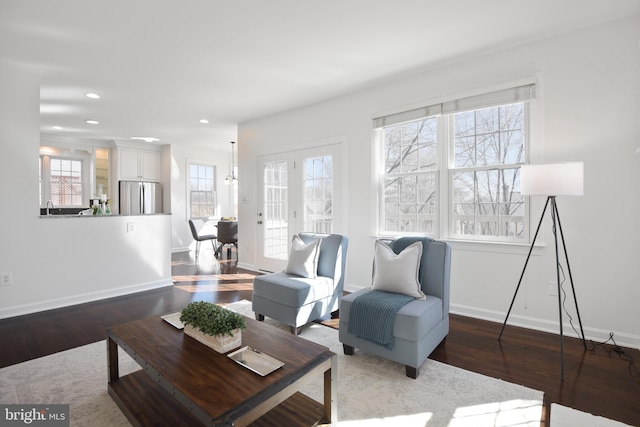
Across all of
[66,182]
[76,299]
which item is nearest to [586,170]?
[76,299]

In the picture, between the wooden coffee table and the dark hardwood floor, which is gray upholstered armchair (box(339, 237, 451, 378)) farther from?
the wooden coffee table

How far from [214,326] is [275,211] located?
3.80m

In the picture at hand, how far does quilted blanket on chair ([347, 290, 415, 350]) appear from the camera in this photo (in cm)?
232

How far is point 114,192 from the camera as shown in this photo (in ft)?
25.2

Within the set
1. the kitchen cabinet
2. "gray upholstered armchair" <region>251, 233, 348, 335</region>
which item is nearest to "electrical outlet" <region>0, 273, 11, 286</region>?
"gray upholstered armchair" <region>251, 233, 348, 335</region>

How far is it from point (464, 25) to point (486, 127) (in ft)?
3.49

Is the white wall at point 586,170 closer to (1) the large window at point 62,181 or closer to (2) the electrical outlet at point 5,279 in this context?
(2) the electrical outlet at point 5,279

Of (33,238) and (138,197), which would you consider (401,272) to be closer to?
(33,238)

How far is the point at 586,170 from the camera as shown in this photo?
288cm

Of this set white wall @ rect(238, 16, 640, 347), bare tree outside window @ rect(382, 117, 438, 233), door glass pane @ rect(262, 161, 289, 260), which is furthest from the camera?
door glass pane @ rect(262, 161, 289, 260)

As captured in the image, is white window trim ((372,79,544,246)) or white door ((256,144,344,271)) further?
white door ((256,144,344,271))

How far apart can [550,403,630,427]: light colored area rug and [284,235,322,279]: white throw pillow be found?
207 centimetres

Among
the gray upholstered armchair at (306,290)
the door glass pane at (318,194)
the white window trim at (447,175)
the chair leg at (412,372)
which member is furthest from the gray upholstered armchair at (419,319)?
the door glass pane at (318,194)

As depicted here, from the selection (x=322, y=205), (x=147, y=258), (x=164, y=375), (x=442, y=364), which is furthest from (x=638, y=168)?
(x=147, y=258)
